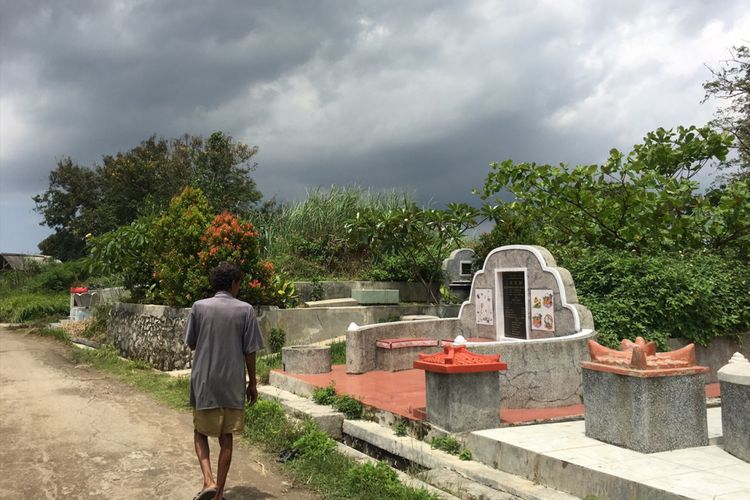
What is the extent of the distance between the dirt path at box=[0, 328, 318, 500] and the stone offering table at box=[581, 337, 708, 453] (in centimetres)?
281

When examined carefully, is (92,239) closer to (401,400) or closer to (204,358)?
(401,400)

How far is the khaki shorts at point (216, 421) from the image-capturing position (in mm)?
4504

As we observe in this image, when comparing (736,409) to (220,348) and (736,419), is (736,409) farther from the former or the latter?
(220,348)

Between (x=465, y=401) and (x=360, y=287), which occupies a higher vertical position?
(x=360, y=287)

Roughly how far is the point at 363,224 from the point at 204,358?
12939mm

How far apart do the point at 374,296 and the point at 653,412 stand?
1203cm

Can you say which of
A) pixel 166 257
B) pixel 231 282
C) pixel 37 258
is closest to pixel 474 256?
Result: pixel 166 257

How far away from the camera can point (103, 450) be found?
6387 millimetres

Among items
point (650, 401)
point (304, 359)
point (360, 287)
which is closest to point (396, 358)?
point (304, 359)

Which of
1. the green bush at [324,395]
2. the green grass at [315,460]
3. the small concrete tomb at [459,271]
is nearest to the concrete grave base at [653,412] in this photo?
the green grass at [315,460]

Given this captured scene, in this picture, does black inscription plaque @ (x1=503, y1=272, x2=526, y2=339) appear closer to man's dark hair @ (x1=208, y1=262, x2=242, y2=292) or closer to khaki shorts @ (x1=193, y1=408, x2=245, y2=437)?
man's dark hair @ (x1=208, y1=262, x2=242, y2=292)

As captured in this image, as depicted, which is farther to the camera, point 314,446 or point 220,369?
point 314,446

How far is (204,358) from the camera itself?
4.50m

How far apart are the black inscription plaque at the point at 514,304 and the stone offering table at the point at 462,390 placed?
3890mm
